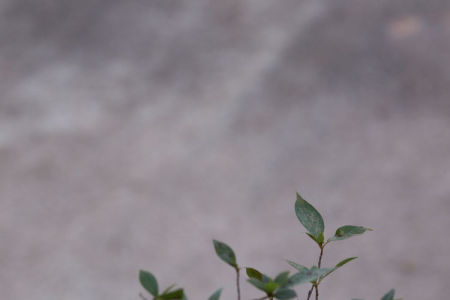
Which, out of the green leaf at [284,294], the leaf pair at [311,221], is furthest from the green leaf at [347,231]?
the green leaf at [284,294]

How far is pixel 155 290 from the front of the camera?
44cm

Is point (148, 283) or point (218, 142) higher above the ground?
point (218, 142)

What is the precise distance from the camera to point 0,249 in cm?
215

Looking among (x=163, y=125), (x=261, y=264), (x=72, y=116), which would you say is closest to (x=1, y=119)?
(x=72, y=116)

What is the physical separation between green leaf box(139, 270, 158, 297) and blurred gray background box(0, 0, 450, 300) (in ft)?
5.13

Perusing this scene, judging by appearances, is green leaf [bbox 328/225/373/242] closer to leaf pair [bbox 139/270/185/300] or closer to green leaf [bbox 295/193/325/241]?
green leaf [bbox 295/193/325/241]

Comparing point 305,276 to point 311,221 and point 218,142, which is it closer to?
point 311,221

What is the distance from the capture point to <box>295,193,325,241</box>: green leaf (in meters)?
0.53

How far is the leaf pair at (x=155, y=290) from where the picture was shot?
428 mm

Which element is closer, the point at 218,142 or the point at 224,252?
the point at 224,252

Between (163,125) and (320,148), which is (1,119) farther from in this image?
(320,148)

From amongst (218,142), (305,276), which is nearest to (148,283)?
(305,276)

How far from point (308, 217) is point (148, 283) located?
172mm

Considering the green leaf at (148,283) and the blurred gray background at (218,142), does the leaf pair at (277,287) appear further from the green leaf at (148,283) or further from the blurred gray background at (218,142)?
the blurred gray background at (218,142)
